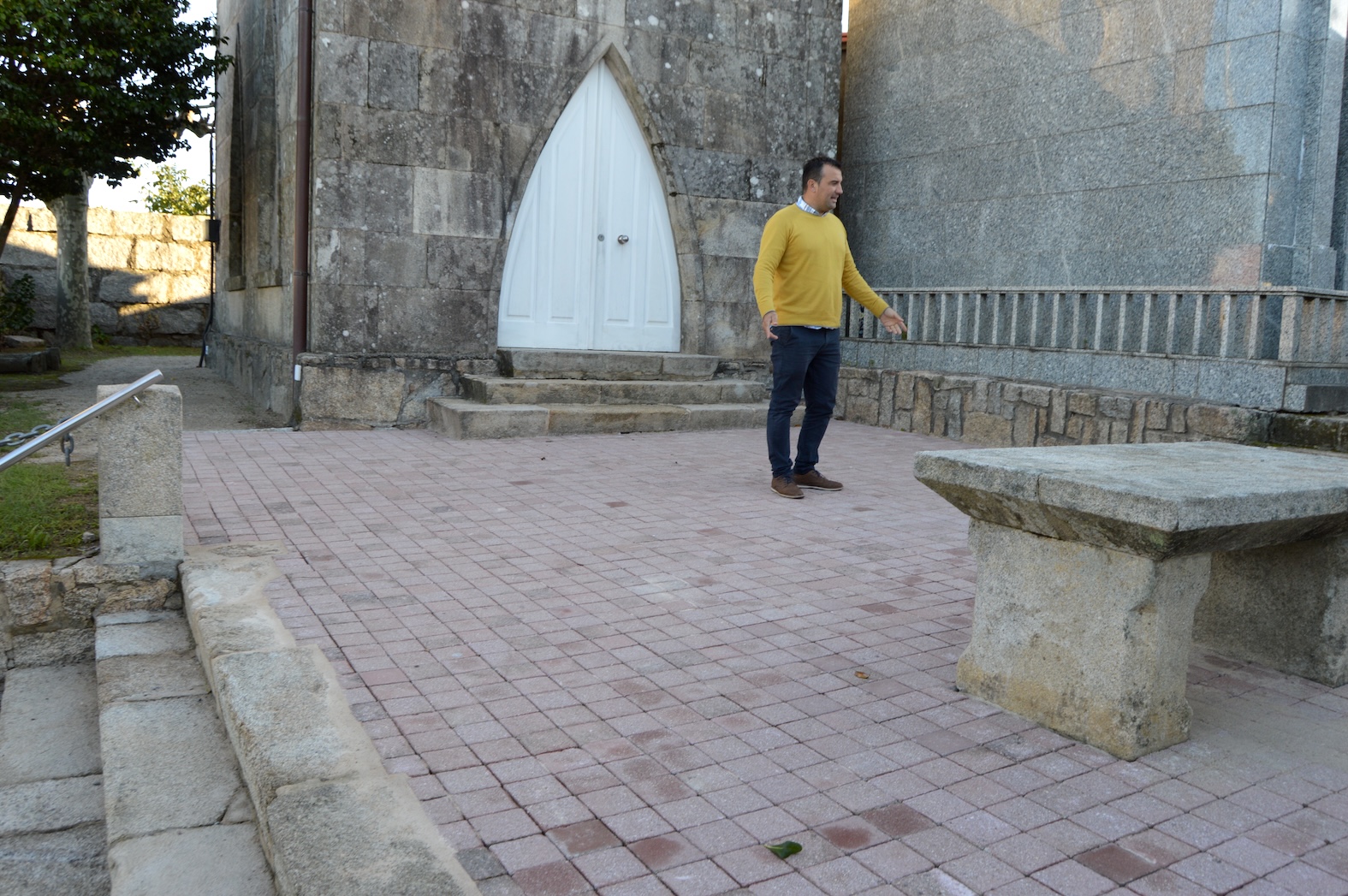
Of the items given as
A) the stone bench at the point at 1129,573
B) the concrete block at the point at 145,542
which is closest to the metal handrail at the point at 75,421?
the concrete block at the point at 145,542

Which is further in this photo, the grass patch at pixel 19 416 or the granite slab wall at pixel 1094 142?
the grass patch at pixel 19 416

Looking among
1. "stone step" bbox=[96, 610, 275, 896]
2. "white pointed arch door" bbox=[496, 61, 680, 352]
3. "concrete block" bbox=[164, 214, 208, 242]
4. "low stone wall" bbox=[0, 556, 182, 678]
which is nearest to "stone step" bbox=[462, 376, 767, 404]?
"white pointed arch door" bbox=[496, 61, 680, 352]

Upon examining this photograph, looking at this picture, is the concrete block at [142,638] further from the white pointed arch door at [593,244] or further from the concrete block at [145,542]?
the white pointed arch door at [593,244]

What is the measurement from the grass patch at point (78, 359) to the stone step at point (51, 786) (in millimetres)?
7667

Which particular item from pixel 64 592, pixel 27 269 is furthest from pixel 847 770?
pixel 27 269

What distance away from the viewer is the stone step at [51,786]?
8.53 feet

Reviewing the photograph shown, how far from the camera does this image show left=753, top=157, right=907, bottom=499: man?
19.7ft

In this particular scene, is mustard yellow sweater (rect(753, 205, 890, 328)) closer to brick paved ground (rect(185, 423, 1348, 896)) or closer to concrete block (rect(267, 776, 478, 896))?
brick paved ground (rect(185, 423, 1348, 896))

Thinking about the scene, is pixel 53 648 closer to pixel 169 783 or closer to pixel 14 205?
pixel 169 783

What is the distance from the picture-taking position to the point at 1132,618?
8.96 ft

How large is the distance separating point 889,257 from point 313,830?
885 centimetres

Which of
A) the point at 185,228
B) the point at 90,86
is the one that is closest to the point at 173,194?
the point at 185,228

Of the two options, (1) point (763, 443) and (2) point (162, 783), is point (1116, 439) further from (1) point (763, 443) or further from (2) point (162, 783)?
(2) point (162, 783)

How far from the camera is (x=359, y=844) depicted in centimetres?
218
